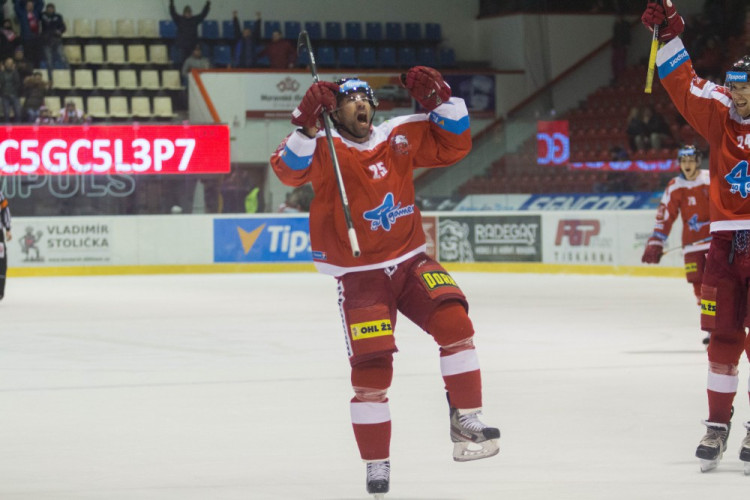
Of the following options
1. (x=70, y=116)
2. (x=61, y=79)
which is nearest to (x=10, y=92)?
(x=70, y=116)

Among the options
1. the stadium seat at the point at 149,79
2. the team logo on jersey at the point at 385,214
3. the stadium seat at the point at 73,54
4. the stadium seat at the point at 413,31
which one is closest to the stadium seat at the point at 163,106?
the stadium seat at the point at 149,79

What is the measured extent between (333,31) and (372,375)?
22.1m

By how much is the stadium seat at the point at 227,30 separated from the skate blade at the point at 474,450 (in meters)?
21.5

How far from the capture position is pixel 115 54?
79.3 ft

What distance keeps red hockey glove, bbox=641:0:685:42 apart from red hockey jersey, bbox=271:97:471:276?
90cm

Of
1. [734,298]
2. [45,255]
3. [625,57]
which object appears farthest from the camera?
[625,57]

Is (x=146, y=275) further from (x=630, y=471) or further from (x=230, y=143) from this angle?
(x=630, y=471)

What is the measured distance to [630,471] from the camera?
472cm

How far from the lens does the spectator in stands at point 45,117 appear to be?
64.9 ft

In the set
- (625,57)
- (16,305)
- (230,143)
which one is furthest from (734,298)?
(625,57)

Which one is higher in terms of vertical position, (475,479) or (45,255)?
(475,479)

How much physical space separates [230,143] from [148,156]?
1.29 meters

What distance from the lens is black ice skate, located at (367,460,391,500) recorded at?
4.26 meters

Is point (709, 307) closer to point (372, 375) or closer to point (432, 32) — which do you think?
A: point (372, 375)
